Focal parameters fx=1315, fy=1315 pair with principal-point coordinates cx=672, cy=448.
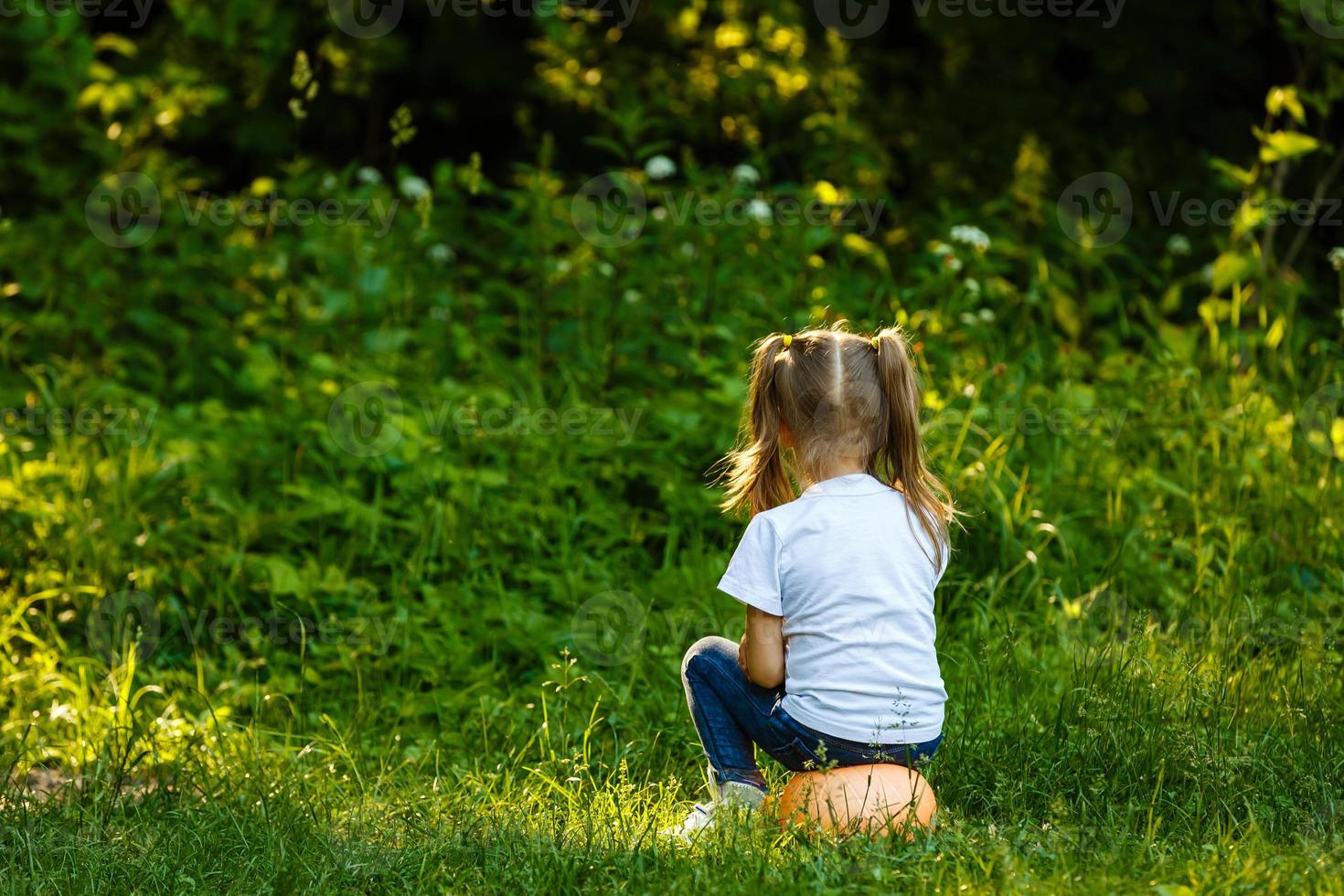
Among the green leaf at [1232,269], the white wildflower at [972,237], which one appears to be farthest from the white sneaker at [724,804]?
the green leaf at [1232,269]

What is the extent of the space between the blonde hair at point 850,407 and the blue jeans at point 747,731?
0.41 metres

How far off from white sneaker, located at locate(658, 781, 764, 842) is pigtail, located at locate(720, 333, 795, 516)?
597 millimetres

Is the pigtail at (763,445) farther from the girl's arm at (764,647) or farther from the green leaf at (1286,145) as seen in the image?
the green leaf at (1286,145)

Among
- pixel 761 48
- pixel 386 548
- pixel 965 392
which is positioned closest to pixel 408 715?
pixel 386 548

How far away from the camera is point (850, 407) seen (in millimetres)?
2686

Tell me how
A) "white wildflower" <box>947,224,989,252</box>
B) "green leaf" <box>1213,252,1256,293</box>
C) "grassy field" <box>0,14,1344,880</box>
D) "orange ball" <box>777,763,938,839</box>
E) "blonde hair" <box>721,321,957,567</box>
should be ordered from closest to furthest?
"orange ball" <box>777,763,938,839</box>
"blonde hair" <box>721,321,957,567</box>
"grassy field" <box>0,14,1344,880</box>
"white wildflower" <box>947,224,989,252</box>
"green leaf" <box>1213,252,1256,293</box>

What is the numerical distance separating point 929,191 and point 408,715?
4523 mm

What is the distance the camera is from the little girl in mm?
2604

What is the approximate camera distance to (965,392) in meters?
4.35

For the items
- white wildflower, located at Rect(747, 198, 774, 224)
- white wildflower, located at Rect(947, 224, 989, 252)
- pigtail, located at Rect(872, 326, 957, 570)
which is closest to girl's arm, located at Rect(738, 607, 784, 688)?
pigtail, located at Rect(872, 326, 957, 570)

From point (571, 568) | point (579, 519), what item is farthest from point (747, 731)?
point (579, 519)

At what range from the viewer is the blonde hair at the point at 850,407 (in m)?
2.68

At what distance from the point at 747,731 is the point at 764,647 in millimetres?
261

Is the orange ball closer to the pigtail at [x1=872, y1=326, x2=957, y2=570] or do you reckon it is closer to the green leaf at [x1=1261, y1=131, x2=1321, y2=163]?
the pigtail at [x1=872, y1=326, x2=957, y2=570]
